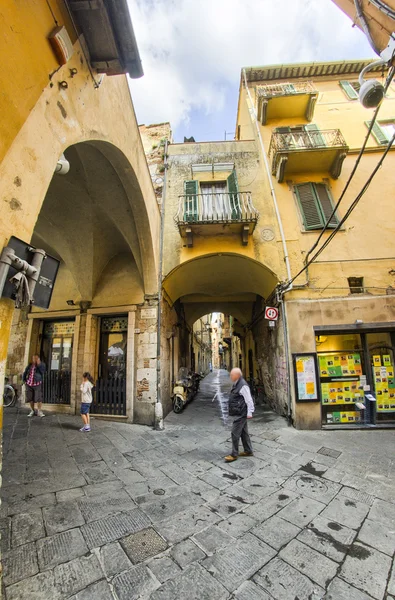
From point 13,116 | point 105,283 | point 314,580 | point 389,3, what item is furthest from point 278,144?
point 314,580

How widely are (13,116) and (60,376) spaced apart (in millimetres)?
7957

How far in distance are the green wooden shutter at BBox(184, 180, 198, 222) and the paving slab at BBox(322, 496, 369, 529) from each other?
670cm

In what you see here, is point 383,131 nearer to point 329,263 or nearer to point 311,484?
point 329,263

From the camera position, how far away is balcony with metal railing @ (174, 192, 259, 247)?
7059mm

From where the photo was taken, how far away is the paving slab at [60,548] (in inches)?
80.2

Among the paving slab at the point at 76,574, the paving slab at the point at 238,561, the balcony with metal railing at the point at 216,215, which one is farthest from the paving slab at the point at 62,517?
the balcony with metal railing at the point at 216,215

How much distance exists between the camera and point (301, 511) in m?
2.85

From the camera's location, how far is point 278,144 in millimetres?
8039

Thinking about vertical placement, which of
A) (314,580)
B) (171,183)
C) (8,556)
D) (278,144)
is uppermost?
(278,144)

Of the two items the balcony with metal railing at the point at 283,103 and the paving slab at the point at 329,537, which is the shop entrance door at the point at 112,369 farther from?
the balcony with metal railing at the point at 283,103

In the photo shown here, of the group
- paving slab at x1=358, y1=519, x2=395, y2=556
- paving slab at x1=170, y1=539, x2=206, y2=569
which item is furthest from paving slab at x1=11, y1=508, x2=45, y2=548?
paving slab at x1=358, y1=519, x2=395, y2=556

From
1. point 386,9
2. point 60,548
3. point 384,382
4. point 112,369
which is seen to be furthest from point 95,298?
point 384,382

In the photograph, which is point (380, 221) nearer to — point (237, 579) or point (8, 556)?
point (237, 579)

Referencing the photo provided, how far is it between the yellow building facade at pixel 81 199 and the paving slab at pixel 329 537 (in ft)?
10.5
